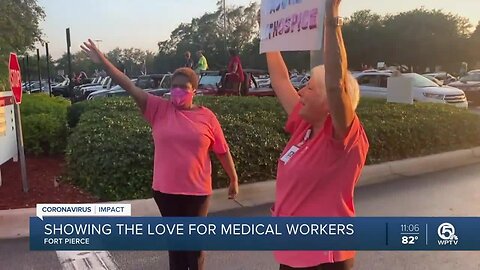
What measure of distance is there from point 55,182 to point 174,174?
379 cm

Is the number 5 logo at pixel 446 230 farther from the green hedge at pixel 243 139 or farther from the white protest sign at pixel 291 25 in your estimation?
the green hedge at pixel 243 139

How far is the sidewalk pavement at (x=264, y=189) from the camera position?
16.8 ft

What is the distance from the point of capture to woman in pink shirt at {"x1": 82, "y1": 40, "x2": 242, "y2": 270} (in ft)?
10.5

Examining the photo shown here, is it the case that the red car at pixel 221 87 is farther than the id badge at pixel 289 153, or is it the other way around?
the red car at pixel 221 87

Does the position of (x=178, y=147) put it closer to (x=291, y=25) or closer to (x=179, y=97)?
(x=179, y=97)

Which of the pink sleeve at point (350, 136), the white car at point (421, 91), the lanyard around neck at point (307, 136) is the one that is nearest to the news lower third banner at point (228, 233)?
the lanyard around neck at point (307, 136)

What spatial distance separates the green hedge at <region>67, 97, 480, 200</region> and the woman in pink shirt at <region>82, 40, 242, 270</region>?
2.72m

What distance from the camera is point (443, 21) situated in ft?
58.5

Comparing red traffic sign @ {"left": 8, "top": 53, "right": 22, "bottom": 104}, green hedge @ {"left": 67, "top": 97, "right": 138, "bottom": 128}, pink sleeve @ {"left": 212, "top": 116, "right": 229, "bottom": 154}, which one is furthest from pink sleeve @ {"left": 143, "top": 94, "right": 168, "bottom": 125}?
green hedge @ {"left": 67, "top": 97, "right": 138, "bottom": 128}

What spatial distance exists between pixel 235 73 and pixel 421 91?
520cm

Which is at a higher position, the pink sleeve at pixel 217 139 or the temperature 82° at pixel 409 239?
the pink sleeve at pixel 217 139

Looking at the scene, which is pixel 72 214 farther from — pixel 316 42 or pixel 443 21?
pixel 443 21

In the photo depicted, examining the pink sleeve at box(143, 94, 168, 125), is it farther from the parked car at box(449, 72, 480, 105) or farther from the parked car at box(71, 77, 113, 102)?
the parked car at box(71, 77, 113, 102)

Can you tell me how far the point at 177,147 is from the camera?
10.5ft
